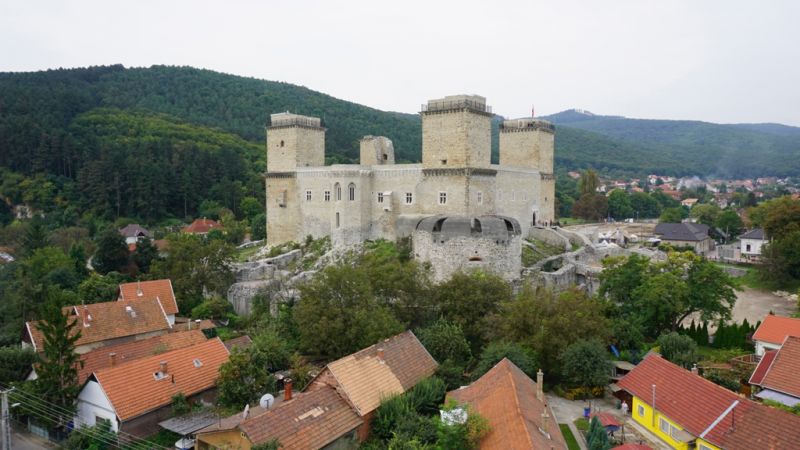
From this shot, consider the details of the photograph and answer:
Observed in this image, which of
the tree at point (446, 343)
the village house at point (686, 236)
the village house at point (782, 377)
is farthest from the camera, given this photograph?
the village house at point (686, 236)

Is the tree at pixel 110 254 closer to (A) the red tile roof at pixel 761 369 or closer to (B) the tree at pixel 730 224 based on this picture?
(A) the red tile roof at pixel 761 369

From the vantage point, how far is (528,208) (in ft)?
140

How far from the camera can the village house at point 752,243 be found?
5225 centimetres

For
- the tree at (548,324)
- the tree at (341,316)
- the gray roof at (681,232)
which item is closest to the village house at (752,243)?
the gray roof at (681,232)

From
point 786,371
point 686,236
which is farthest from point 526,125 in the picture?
point 786,371

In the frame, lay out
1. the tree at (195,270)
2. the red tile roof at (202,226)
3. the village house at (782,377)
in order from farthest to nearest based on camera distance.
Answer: the red tile roof at (202,226) → the tree at (195,270) → the village house at (782,377)

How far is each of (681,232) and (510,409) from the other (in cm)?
5120

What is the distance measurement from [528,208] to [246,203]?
39.0 m

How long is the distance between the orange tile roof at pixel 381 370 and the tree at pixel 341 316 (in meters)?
1.51

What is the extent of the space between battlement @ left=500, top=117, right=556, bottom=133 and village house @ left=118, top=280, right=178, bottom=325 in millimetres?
29404

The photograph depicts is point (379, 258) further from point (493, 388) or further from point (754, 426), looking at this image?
point (754, 426)

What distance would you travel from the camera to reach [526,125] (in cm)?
4528

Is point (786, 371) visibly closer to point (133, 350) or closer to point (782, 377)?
point (782, 377)

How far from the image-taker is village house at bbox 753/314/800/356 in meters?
24.3
